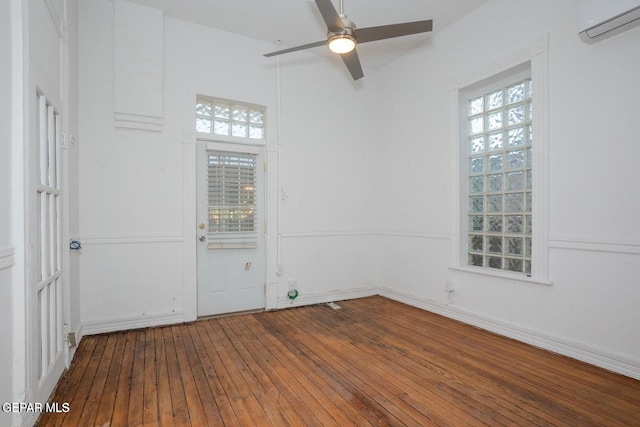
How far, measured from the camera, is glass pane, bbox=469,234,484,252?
3.50m

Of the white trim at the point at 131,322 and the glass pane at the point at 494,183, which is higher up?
the glass pane at the point at 494,183

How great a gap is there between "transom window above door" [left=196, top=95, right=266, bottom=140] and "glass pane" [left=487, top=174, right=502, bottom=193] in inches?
105

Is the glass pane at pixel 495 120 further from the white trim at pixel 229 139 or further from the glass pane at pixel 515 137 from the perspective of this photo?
the white trim at pixel 229 139

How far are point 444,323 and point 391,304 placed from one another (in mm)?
873

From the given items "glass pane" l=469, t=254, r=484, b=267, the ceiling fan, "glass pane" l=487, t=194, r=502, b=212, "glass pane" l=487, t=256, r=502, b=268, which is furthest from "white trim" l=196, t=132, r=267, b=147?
"glass pane" l=487, t=256, r=502, b=268

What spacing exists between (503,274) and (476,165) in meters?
1.21

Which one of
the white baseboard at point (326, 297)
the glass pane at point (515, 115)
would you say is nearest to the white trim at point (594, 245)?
the glass pane at point (515, 115)

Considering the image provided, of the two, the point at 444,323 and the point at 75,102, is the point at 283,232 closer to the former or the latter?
the point at 444,323

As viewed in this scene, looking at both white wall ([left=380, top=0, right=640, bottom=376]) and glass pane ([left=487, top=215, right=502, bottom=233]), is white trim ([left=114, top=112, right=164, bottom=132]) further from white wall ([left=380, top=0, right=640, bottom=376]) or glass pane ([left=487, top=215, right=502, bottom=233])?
glass pane ([left=487, top=215, right=502, bottom=233])

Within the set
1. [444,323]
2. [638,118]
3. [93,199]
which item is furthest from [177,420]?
[638,118]

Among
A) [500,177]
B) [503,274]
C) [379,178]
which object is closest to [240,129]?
[379,178]

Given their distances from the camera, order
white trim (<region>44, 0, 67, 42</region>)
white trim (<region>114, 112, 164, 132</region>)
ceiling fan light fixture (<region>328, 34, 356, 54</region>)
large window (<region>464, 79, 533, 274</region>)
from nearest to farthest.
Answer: white trim (<region>44, 0, 67, 42</region>) < ceiling fan light fixture (<region>328, 34, 356, 54</region>) < large window (<region>464, 79, 533, 274</region>) < white trim (<region>114, 112, 164, 132</region>)

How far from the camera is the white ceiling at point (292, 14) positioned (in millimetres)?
3303

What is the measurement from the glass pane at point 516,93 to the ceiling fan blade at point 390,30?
4.26 ft
